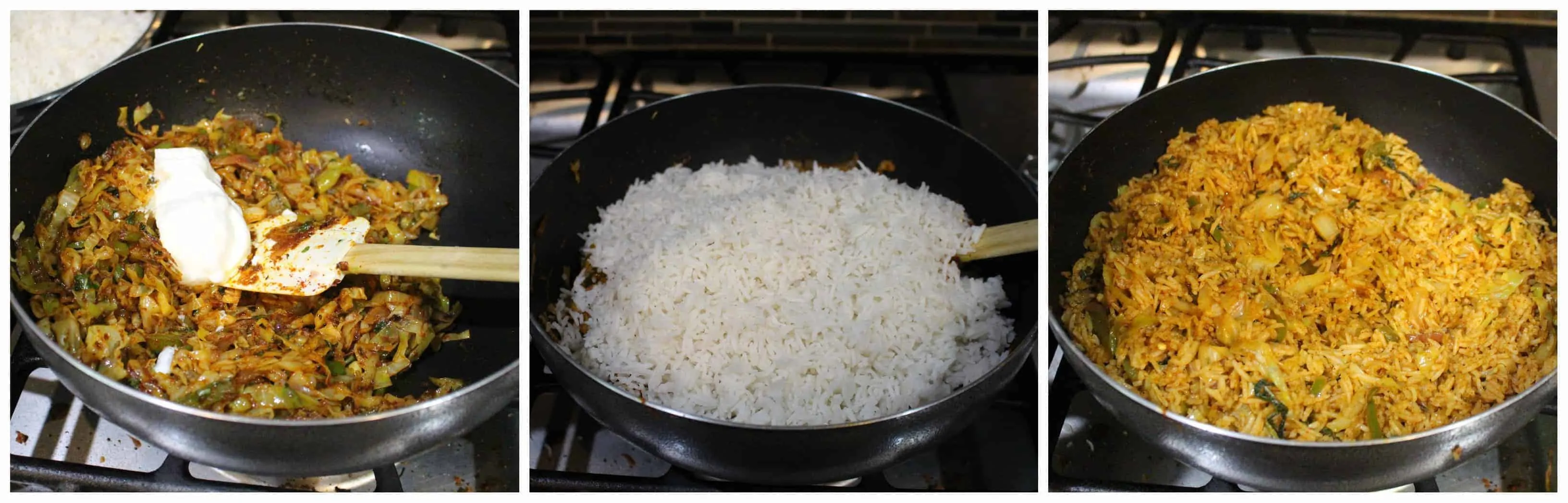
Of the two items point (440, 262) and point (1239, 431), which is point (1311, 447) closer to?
point (1239, 431)

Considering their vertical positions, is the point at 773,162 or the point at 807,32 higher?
the point at 807,32

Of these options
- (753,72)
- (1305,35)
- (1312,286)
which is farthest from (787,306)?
(1305,35)

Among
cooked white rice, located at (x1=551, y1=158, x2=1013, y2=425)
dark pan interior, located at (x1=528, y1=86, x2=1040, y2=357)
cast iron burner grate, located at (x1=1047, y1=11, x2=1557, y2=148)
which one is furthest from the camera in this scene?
cast iron burner grate, located at (x1=1047, y1=11, x2=1557, y2=148)

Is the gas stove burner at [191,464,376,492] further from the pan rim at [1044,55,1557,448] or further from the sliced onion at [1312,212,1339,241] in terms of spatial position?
the sliced onion at [1312,212,1339,241]

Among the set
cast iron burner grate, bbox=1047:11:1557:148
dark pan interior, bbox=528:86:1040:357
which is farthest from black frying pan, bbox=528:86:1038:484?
cast iron burner grate, bbox=1047:11:1557:148

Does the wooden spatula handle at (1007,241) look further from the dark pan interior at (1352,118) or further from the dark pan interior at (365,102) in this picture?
the dark pan interior at (365,102)

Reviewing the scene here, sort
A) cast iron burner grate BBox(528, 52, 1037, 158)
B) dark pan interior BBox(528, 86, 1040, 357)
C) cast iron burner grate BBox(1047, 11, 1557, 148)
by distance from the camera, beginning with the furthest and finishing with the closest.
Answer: cast iron burner grate BBox(528, 52, 1037, 158) < cast iron burner grate BBox(1047, 11, 1557, 148) < dark pan interior BBox(528, 86, 1040, 357)
